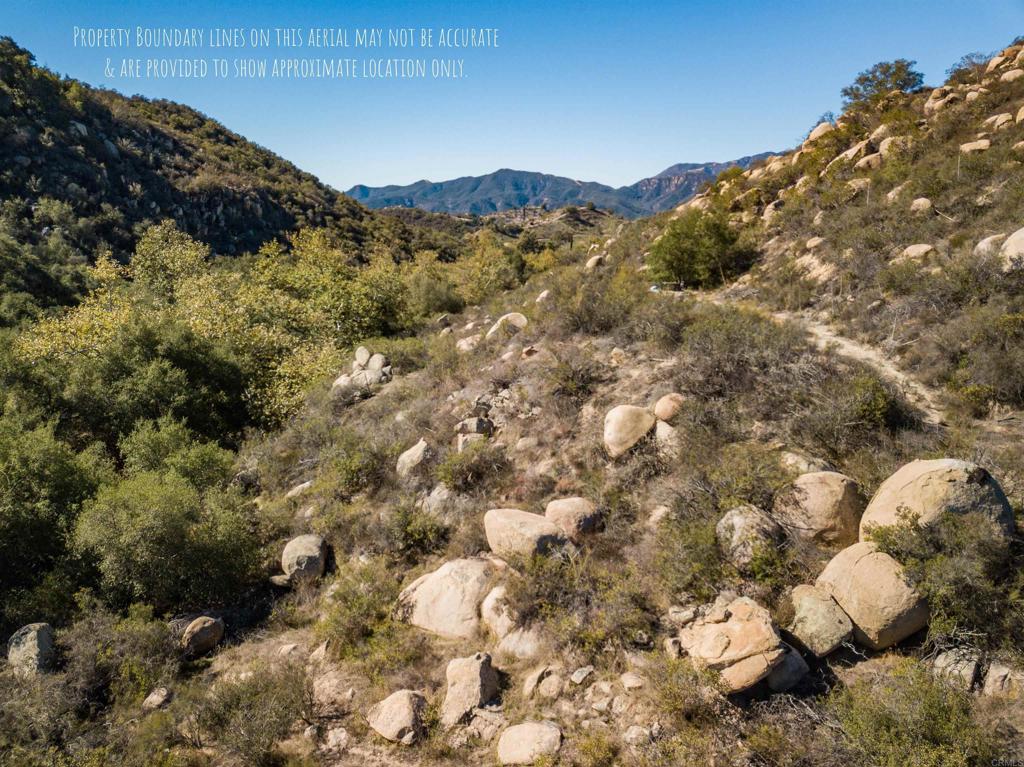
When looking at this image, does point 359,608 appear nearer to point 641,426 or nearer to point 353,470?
point 353,470

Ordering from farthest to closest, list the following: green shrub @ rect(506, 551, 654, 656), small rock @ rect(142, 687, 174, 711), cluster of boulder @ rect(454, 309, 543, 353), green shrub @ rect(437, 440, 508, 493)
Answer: cluster of boulder @ rect(454, 309, 543, 353) → green shrub @ rect(437, 440, 508, 493) → small rock @ rect(142, 687, 174, 711) → green shrub @ rect(506, 551, 654, 656)

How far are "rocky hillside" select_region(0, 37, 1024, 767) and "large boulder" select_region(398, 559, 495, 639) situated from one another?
0.04 metres

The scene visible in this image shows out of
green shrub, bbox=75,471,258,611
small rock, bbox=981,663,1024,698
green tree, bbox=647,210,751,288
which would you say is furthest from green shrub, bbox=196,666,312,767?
green tree, bbox=647,210,751,288

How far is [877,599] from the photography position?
4.31 metres

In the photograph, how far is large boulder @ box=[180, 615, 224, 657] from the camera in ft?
20.6

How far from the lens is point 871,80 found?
23625mm

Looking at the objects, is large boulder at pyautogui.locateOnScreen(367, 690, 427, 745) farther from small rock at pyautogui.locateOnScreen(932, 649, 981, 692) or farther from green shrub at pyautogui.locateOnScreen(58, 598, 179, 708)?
small rock at pyautogui.locateOnScreen(932, 649, 981, 692)

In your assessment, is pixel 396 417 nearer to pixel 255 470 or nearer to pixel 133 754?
pixel 255 470

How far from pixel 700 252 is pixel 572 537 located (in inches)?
523

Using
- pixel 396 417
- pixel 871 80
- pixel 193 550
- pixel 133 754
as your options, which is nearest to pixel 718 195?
pixel 871 80

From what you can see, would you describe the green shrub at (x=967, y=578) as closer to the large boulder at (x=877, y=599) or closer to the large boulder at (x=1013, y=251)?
the large boulder at (x=877, y=599)

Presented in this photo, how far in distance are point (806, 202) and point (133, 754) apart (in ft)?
71.7

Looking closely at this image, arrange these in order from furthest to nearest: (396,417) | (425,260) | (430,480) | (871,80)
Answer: (425,260) → (871,80) → (396,417) → (430,480)

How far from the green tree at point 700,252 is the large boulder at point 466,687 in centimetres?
1466
